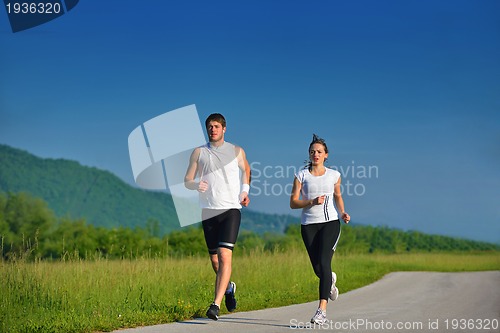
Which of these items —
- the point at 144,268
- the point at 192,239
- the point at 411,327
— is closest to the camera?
the point at 411,327

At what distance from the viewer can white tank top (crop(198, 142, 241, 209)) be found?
31.3 ft

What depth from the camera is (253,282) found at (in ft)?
51.0

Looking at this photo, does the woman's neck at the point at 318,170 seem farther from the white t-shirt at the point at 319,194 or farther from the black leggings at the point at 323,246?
the black leggings at the point at 323,246

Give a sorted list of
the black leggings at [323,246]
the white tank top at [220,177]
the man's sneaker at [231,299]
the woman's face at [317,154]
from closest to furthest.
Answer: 1. the black leggings at [323,246]
2. the woman's face at [317,154]
3. the white tank top at [220,177]
4. the man's sneaker at [231,299]

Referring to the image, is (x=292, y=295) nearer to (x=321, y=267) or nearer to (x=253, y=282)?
(x=253, y=282)

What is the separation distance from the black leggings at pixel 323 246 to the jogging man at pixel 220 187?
99cm

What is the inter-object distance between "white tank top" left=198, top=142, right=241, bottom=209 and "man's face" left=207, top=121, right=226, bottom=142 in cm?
14

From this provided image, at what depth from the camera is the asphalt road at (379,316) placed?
29.5 ft

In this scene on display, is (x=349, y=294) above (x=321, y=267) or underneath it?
underneath

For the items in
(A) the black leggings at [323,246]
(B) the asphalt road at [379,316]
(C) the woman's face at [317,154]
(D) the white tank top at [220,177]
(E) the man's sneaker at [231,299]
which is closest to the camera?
(B) the asphalt road at [379,316]

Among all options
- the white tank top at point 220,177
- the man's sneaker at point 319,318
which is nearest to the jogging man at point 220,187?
the white tank top at point 220,177

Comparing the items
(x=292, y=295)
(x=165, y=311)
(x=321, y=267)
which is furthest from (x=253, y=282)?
(x=321, y=267)

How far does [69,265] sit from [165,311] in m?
3.76

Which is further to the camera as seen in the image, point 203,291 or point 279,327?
point 203,291
